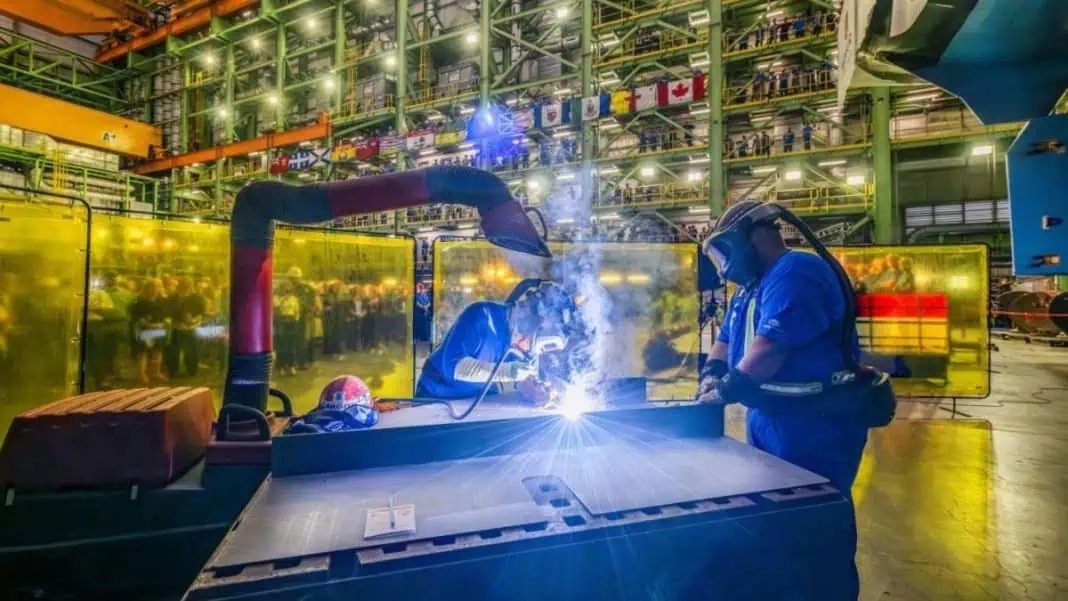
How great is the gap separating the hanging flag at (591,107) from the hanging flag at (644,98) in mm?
1481

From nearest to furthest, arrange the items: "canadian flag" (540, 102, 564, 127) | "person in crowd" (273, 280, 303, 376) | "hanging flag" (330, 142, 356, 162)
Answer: "person in crowd" (273, 280, 303, 376), "canadian flag" (540, 102, 564, 127), "hanging flag" (330, 142, 356, 162)

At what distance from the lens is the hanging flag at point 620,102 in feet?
58.3

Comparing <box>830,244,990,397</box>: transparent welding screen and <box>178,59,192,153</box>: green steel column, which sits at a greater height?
<box>178,59,192,153</box>: green steel column

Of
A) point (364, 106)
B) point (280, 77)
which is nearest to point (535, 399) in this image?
point (364, 106)

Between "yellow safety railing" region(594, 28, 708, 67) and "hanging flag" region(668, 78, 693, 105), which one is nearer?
"hanging flag" region(668, 78, 693, 105)

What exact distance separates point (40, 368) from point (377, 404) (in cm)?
396

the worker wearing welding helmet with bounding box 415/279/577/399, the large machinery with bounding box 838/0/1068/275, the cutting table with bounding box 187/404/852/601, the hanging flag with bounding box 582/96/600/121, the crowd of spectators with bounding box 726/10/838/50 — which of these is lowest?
the cutting table with bounding box 187/404/852/601

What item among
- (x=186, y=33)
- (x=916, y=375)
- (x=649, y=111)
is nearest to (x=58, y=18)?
(x=186, y=33)

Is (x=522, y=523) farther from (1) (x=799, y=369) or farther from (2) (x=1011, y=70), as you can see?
(2) (x=1011, y=70)

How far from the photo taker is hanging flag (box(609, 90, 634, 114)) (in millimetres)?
17766

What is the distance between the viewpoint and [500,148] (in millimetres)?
19625

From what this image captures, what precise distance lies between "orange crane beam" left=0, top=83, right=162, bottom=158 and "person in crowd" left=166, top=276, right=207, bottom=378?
1821 centimetres

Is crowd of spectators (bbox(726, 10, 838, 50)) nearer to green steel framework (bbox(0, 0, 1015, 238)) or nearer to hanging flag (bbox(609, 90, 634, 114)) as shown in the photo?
green steel framework (bbox(0, 0, 1015, 238))

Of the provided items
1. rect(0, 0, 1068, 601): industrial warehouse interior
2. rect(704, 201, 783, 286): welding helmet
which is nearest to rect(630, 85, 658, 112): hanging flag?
rect(0, 0, 1068, 601): industrial warehouse interior
